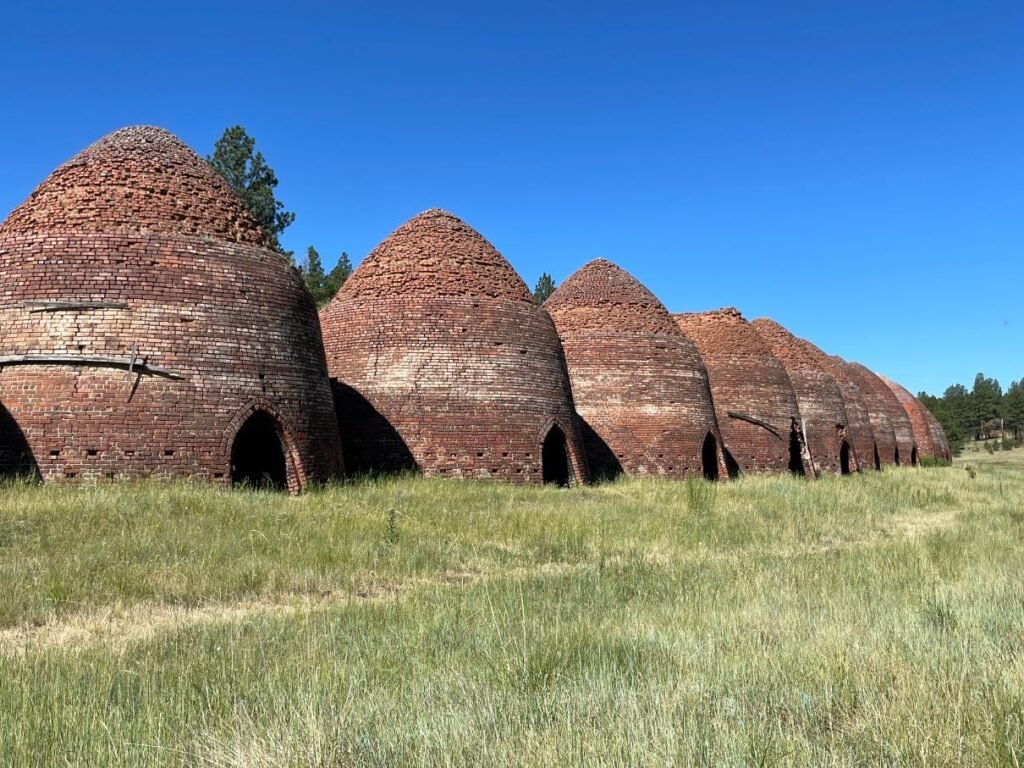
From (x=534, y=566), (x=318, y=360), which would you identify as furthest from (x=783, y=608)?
(x=318, y=360)

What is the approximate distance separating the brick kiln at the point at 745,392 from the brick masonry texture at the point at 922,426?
68.0 ft

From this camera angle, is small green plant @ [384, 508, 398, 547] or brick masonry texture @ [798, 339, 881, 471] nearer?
small green plant @ [384, 508, 398, 547]

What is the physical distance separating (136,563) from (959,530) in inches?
411

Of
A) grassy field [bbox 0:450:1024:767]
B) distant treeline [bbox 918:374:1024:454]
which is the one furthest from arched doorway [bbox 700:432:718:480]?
distant treeline [bbox 918:374:1024:454]

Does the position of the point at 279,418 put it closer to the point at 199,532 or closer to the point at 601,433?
the point at 199,532

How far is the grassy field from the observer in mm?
3020

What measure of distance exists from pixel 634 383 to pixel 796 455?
951 centimetres

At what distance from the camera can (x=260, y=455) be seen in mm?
12000

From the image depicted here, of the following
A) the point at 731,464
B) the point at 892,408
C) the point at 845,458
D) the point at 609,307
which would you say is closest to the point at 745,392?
the point at 731,464

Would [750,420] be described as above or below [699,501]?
above

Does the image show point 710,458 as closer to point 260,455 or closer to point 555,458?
point 555,458

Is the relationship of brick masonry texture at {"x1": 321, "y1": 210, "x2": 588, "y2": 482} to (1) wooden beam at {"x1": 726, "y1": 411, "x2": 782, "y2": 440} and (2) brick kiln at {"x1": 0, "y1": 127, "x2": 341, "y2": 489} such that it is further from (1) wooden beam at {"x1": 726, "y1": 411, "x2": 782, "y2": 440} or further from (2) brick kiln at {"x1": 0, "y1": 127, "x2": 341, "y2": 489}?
(1) wooden beam at {"x1": 726, "y1": 411, "x2": 782, "y2": 440}

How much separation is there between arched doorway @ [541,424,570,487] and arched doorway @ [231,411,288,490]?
559 centimetres

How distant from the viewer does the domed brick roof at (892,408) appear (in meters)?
36.8
